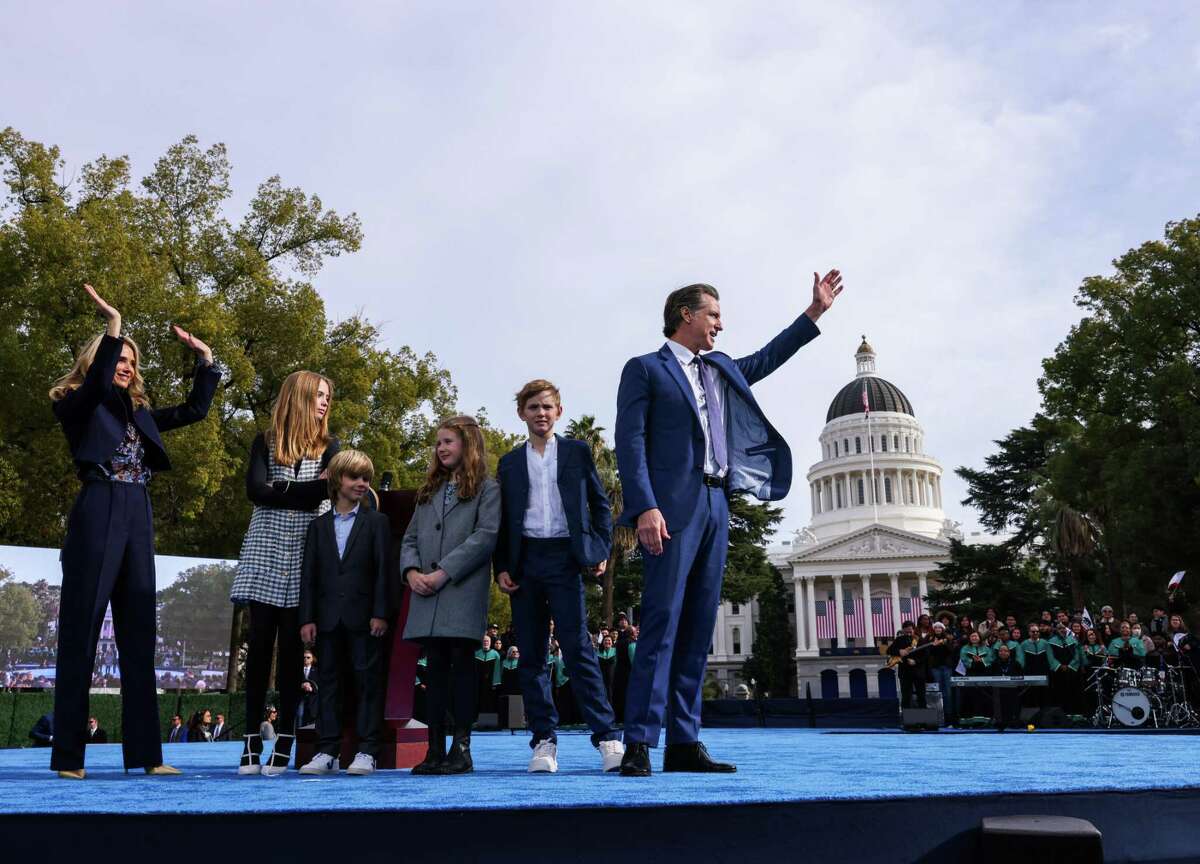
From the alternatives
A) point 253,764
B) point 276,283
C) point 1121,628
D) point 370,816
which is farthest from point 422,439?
point 370,816

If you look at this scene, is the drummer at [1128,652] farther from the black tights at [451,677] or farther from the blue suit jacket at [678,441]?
the black tights at [451,677]

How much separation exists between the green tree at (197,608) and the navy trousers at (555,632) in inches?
528

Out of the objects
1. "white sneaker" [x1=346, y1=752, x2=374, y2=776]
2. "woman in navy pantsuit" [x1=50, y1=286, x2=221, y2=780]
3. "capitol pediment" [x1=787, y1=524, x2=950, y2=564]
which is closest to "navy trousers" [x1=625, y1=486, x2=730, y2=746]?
"white sneaker" [x1=346, y1=752, x2=374, y2=776]

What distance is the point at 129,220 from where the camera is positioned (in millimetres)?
20750

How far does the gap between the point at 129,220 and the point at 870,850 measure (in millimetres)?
21612

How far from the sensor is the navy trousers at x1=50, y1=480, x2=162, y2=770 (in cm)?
419

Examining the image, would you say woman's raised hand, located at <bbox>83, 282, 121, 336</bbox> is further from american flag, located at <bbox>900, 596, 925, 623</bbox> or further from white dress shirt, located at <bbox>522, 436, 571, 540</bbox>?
american flag, located at <bbox>900, 596, 925, 623</bbox>

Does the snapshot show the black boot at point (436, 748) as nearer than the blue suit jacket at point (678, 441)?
No

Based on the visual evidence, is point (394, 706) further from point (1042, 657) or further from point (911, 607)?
point (911, 607)

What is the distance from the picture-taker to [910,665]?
54.7 feet

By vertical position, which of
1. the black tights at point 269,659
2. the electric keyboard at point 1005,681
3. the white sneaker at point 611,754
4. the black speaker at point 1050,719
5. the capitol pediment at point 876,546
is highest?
the capitol pediment at point 876,546

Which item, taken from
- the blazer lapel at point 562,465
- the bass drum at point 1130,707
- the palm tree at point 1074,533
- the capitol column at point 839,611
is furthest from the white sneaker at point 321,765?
the capitol column at point 839,611

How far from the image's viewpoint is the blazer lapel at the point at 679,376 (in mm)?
4117

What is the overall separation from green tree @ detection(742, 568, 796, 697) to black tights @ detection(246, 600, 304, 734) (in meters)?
77.6
